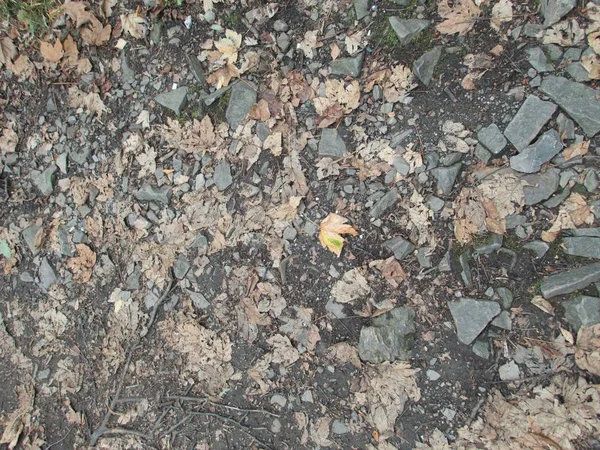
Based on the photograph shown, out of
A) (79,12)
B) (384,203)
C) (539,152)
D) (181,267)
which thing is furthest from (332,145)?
(79,12)

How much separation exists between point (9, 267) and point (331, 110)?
262 centimetres

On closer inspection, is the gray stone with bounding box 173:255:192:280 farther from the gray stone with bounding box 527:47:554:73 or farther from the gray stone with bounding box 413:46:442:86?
the gray stone with bounding box 527:47:554:73

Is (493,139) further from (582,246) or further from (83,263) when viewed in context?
(83,263)

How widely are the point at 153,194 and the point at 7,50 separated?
1688mm

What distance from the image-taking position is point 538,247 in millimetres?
2506

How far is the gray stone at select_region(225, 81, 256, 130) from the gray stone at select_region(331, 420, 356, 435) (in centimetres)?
194

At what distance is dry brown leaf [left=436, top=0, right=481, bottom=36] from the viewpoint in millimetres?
2643

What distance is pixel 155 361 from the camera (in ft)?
10.00

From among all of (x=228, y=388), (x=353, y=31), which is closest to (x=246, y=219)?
(x=228, y=388)

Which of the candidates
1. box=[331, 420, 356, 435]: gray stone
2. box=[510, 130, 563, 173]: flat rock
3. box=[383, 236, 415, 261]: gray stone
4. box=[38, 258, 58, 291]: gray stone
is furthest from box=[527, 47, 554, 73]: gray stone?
box=[38, 258, 58, 291]: gray stone

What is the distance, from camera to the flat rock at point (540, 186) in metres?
2.48

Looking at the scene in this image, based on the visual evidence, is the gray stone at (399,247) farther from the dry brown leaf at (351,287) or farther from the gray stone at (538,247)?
the gray stone at (538,247)

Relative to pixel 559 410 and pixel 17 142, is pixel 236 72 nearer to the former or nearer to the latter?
pixel 17 142

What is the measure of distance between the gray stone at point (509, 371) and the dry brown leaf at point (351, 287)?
2.70 feet
